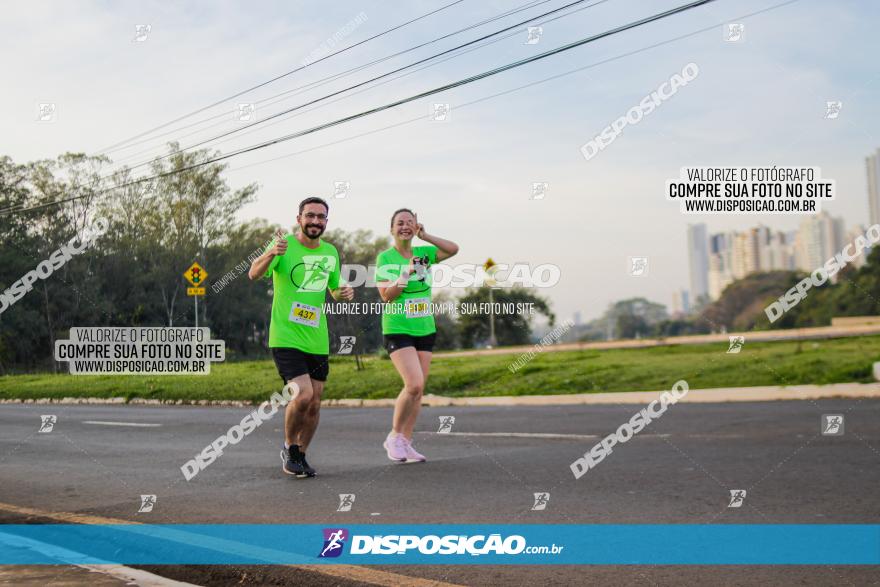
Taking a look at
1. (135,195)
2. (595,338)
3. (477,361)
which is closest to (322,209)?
(477,361)

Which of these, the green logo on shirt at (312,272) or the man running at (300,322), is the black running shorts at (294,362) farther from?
the green logo on shirt at (312,272)

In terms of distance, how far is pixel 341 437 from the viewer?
10906 mm

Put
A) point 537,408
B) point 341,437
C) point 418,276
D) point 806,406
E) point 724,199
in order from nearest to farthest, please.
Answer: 1. point 418,276
2. point 341,437
3. point 806,406
4. point 724,199
5. point 537,408

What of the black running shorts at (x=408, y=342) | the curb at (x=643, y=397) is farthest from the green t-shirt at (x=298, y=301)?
the curb at (x=643, y=397)

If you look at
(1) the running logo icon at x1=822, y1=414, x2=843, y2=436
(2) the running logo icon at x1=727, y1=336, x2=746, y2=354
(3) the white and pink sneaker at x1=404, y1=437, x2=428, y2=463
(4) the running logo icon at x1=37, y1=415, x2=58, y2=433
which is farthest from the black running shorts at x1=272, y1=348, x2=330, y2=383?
(2) the running logo icon at x1=727, y1=336, x2=746, y2=354

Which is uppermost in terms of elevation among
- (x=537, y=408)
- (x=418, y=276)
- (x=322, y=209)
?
(x=322, y=209)

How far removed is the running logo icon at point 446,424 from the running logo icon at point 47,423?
607 centimetres

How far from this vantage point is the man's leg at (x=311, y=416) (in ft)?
24.7

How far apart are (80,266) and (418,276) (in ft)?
87.5

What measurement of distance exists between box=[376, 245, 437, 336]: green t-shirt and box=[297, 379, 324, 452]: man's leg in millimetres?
924

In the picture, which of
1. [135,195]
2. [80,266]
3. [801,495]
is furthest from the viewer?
[80,266]

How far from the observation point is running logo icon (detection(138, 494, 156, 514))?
6.25 meters

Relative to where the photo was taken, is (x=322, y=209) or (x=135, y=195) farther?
(x=135, y=195)

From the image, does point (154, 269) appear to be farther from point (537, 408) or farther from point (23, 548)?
point (23, 548)
